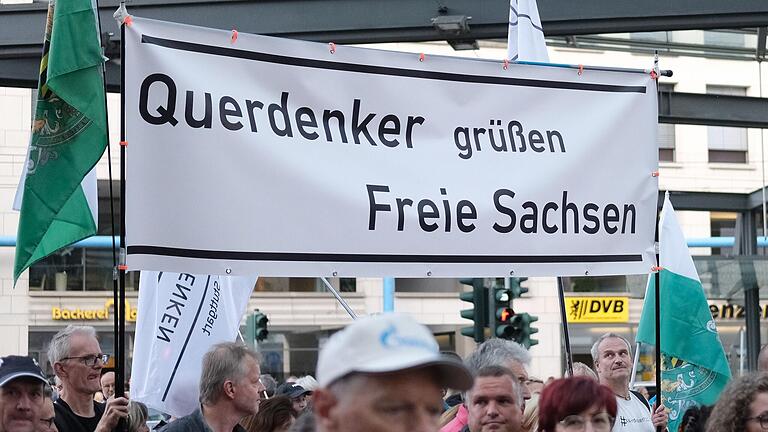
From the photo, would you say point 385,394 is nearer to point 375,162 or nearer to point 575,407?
point 575,407

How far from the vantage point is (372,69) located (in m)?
6.18

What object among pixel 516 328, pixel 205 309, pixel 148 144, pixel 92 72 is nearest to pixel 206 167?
pixel 148 144

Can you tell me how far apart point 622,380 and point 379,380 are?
227 inches

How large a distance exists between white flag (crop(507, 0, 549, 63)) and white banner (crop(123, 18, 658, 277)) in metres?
1.00

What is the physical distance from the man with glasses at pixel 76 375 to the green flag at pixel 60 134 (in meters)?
1.13

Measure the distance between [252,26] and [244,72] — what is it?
4.72 metres

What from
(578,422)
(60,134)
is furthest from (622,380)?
(60,134)

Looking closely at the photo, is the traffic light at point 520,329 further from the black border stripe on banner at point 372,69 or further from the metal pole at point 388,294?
the metal pole at point 388,294

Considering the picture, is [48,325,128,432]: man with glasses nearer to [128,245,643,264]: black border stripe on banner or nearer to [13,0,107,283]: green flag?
[13,0,107,283]: green flag

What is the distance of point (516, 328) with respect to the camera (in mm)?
18328

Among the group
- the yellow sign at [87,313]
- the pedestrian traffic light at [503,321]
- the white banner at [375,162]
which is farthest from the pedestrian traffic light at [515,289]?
the yellow sign at [87,313]

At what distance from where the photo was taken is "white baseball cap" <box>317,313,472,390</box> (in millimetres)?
2625

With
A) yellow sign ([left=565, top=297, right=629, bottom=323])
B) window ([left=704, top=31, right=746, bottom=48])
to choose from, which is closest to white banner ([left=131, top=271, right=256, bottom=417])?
window ([left=704, top=31, right=746, bottom=48])

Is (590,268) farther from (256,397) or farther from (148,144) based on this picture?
(148,144)
